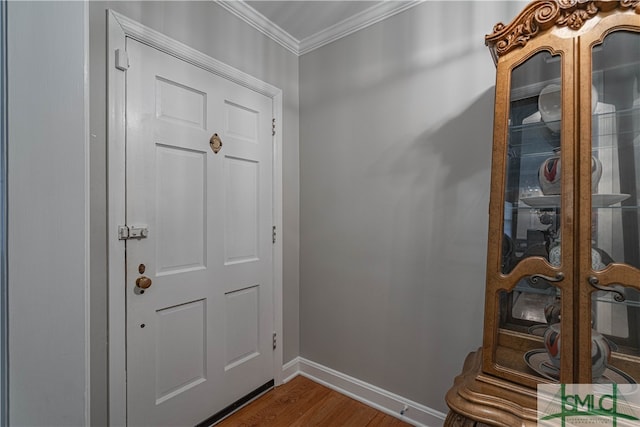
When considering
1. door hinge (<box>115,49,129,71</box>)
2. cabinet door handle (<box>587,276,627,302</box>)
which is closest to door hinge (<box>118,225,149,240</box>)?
door hinge (<box>115,49,129,71</box>)

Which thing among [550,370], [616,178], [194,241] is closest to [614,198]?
[616,178]

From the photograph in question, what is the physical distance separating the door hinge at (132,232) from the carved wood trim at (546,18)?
1.68m

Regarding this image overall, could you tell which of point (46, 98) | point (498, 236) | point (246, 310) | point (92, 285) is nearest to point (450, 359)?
point (498, 236)

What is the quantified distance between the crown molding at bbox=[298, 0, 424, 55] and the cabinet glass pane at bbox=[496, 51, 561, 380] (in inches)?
41.1

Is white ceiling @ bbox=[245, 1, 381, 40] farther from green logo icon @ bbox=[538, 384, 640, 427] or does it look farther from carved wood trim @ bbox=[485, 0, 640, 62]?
green logo icon @ bbox=[538, 384, 640, 427]

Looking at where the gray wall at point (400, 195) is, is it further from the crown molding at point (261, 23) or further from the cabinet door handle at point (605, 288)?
the cabinet door handle at point (605, 288)

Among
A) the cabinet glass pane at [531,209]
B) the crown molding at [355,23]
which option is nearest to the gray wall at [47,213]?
the cabinet glass pane at [531,209]

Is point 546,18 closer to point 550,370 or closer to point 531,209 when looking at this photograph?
point 531,209

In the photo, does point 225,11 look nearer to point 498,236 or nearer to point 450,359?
point 498,236

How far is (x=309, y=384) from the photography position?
2145 mm

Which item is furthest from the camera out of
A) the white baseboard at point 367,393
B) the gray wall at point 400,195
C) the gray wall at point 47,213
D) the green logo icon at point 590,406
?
the white baseboard at point 367,393

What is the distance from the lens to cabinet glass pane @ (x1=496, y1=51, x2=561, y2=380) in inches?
40.1

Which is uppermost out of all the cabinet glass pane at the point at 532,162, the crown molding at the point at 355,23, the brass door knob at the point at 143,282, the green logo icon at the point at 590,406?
the crown molding at the point at 355,23

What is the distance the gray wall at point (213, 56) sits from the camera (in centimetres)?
128
